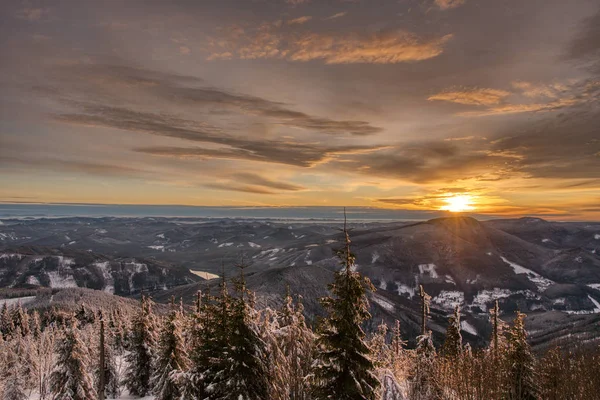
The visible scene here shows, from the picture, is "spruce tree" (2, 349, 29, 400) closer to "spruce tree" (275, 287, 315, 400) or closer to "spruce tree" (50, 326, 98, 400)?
"spruce tree" (50, 326, 98, 400)

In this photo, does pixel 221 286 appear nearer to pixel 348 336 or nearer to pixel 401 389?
pixel 348 336

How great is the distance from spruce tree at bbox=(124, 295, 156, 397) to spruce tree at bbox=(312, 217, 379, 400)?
36756 mm

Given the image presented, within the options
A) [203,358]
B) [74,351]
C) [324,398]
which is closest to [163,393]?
[74,351]

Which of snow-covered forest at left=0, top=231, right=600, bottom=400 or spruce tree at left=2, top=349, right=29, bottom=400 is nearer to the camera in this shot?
snow-covered forest at left=0, top=231, right=600, bottom=400

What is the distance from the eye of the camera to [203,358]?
74.0ft

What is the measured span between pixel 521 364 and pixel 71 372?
41.6 metres

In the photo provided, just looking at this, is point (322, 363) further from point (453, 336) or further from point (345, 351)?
point (453, 336)

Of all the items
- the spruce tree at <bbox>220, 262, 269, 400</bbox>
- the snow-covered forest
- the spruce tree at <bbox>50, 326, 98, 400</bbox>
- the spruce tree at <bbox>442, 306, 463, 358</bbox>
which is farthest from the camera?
the spruce tree at <bbox>442, 306, 463, 358</bbox>

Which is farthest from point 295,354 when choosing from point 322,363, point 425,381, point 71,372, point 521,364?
point 71,372

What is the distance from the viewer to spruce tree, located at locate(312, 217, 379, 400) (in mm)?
15597

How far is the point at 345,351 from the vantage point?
51.7ft

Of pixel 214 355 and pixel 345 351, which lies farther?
pixel 214 355

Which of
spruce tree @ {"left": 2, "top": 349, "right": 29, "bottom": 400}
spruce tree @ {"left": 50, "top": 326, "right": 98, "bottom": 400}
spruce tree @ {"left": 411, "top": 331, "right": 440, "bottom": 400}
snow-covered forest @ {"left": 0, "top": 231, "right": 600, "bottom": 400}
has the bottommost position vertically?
spruce tree @ {"left": 2, "top": 349, "right": 29, "bottom": 400}

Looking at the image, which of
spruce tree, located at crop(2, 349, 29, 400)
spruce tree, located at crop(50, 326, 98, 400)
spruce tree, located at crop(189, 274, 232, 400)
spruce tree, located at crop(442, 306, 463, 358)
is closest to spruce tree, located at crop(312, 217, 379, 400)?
spruce tree, located at crop(189, 274, 232, 400)
